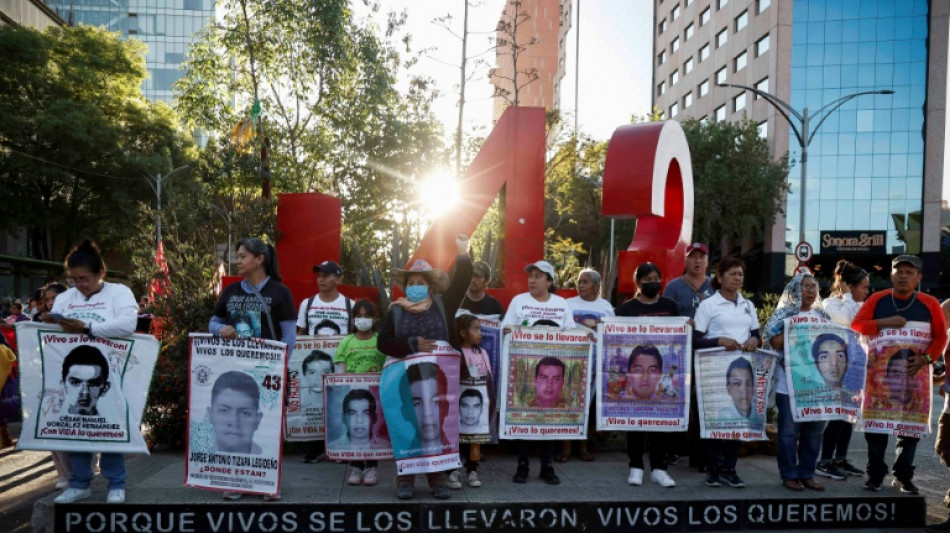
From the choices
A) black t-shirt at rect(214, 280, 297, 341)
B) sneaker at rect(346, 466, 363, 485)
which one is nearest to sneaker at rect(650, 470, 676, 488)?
sneaker at rect(346, 466, 363, 485)

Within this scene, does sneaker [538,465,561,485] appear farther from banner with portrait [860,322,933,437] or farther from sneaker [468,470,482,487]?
banner with portrait [860,322,933,437]

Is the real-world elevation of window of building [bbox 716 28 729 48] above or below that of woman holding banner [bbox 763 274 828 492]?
above

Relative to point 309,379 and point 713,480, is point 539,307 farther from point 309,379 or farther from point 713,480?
point 309,379

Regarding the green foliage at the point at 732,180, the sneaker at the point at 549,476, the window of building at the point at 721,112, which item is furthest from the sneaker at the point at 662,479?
the window of building at the point at 721,112

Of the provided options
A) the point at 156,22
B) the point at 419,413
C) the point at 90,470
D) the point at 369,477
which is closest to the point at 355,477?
the point at 369,477

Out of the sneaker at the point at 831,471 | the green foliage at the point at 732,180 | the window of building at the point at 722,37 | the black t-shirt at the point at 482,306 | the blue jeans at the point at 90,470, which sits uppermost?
the window of building at the point at 722,37

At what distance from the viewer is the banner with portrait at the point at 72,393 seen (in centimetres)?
534

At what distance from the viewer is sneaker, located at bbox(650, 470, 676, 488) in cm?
604

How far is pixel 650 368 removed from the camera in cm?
633

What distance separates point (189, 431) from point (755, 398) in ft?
14.8

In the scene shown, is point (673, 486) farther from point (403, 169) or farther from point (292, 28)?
point (292, 28)

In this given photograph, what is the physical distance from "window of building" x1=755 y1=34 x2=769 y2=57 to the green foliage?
8586 mm

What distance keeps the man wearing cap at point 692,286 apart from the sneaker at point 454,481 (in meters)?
2.51

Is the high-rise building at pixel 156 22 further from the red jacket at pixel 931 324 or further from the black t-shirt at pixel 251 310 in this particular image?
the red jacket at pixel 931 324
